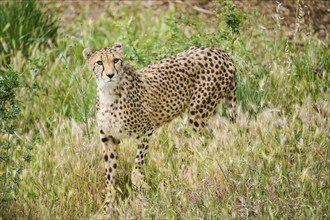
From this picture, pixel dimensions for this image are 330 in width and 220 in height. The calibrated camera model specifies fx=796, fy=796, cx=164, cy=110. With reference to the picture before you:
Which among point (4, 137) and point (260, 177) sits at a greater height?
point (260, 177)

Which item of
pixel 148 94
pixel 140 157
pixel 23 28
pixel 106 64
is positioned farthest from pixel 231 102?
pixel 23 28

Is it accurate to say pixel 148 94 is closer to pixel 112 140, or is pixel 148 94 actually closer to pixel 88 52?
pixel 112 140

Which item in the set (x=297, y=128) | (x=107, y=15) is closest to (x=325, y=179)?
(x=297, y=128)

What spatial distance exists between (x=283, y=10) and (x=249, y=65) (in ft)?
7.33

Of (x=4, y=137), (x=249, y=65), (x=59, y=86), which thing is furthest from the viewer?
(x=59, y=86)

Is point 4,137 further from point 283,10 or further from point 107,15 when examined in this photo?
point 283,10

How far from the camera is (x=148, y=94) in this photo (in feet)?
19.5

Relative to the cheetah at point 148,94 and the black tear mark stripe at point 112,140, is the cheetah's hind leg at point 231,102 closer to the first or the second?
the cheetah at point 148,94

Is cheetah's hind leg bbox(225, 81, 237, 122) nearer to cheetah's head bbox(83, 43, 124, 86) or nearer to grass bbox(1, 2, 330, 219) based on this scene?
grass bbox(1, 2, 330, 219)

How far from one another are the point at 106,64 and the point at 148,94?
27.7 inches

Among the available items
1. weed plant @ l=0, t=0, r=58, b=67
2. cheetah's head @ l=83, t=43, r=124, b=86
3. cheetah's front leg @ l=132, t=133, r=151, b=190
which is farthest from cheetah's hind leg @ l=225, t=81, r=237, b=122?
weed plant @ l=0, t=0, r=58, b=67

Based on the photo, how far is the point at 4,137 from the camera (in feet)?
21.7

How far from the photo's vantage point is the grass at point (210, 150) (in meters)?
4.98

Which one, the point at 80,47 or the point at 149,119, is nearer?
the point at 149,119
